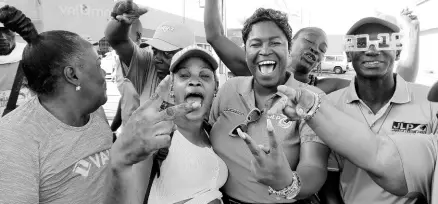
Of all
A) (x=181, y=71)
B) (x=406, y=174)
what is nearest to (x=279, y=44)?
(x=181, y=71)

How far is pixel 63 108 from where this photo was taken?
1.79 metres

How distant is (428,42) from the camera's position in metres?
19.9

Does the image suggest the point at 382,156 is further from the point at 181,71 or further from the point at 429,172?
the point at 181,71

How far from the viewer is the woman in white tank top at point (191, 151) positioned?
5.81 feet

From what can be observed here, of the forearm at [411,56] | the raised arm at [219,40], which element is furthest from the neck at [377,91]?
the raised arm at [219,40]

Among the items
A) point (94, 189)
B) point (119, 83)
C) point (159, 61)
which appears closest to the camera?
point (94, 189)

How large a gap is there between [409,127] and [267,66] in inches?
38.2

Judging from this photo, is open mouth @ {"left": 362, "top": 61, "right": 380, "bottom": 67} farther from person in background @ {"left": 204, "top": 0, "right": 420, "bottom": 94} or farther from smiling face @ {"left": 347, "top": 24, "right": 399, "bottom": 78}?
person in background @ {"left": 204, "top": 0, "right": 420, "bottom": 94}

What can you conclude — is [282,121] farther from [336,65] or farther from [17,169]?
[336,65]

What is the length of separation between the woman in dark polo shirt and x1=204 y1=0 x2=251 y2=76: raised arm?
28.8 inches

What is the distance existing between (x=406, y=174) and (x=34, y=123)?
1.84m

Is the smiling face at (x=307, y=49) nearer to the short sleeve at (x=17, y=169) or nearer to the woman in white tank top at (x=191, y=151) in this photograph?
the woman in white tank top at (x=191, y=151)

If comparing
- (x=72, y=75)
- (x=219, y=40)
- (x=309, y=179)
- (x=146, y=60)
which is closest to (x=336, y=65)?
(x=219, y=40)

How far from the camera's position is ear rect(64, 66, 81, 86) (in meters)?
1.78
